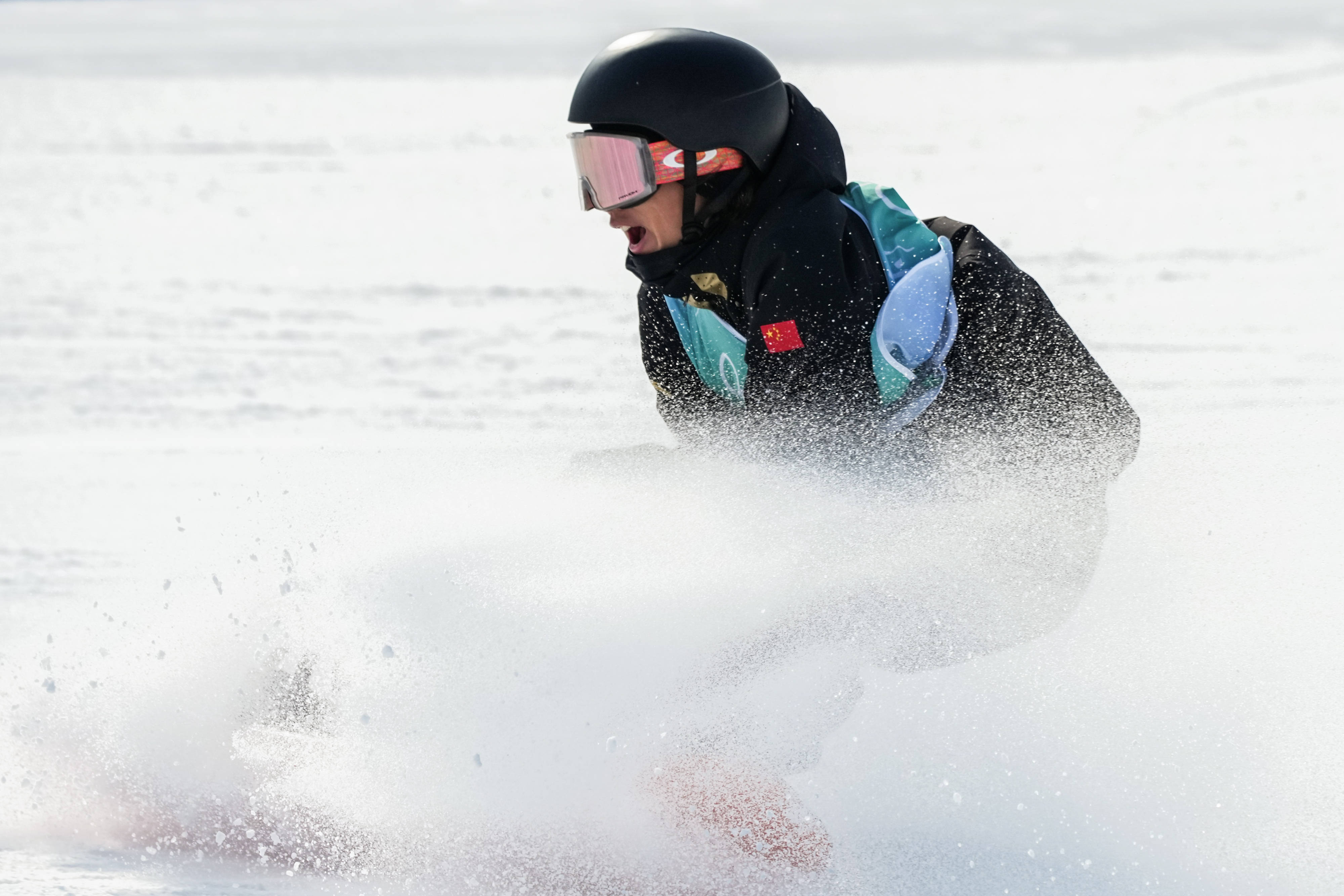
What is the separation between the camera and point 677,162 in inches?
110

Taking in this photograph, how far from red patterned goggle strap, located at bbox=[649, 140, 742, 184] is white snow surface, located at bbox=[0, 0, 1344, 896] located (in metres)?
0.57

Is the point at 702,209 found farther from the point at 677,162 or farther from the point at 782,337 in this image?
the point at 782,337

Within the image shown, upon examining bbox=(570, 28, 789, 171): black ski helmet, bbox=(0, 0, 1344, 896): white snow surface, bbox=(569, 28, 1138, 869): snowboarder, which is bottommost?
bbox=(0, 0, 1344, 896): white snow surface

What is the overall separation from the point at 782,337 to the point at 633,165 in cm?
47

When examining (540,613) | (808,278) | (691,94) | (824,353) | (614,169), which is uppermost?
(691,94)

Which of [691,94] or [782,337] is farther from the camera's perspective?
[691,94]

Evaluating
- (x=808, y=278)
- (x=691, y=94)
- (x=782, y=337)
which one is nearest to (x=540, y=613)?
(x=782, y=337)

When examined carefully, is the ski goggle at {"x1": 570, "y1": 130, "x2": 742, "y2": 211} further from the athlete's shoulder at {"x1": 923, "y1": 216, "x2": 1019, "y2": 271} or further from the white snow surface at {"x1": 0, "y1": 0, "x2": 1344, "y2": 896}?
the white snow surface at {"x1": 0, "y1": 0, "x2": 1344, "y2": 896}

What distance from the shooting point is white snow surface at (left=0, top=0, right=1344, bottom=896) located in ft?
8.65

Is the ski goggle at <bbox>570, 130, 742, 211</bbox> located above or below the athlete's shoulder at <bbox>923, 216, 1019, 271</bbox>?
above

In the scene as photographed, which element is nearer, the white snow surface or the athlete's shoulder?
the white snow surface

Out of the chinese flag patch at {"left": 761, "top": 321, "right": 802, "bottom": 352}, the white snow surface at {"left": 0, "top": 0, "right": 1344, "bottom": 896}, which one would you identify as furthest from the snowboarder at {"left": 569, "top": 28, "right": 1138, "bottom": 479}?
the white snow surface at {"left": 0, "top": 0, "right": 1344, "bottom": 896}

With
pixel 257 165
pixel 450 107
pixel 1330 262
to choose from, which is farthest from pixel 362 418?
pixel 450 107

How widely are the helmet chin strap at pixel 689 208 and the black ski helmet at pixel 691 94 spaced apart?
0.05 metres
